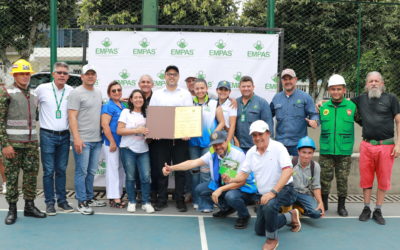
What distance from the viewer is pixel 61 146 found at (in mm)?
5508

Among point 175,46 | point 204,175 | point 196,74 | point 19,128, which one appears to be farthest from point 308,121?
point 19,128

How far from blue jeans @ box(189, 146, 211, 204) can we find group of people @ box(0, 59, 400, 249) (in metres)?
0.02

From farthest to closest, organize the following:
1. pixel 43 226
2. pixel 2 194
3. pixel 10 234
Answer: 1. pixel 2 194
2. pixel 43 226
3. pixel 10 234

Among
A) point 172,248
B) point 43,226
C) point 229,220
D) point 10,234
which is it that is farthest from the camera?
point 229,220

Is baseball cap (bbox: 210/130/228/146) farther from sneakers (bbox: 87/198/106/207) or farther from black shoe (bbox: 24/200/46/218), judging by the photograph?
black shoe (bbox: 24/200/46/218)

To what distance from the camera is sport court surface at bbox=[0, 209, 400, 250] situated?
446cm

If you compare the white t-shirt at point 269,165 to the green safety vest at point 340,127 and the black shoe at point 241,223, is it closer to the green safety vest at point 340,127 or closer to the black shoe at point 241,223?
the black shoe at point 241,223

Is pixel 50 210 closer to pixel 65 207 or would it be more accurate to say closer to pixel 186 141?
pixel 65 207

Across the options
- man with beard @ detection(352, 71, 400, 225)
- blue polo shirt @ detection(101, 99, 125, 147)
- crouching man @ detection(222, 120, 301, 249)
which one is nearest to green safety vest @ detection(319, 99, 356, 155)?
man with beard @ detection(352, 71, 400, 225)

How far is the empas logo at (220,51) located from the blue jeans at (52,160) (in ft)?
9.00

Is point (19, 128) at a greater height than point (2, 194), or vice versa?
point (19, 128)

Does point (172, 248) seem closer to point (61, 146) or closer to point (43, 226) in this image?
point (43, 226)

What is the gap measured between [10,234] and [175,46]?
12.4 ft

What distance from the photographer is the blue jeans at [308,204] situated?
5242 mm
